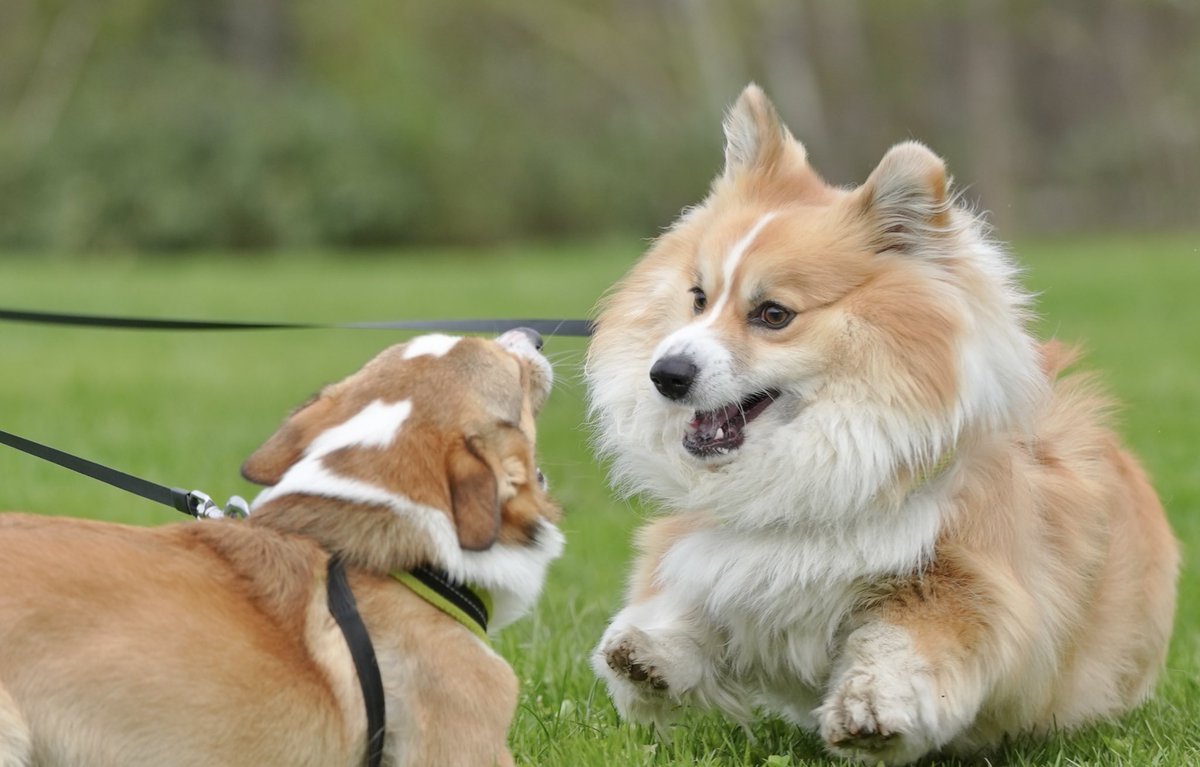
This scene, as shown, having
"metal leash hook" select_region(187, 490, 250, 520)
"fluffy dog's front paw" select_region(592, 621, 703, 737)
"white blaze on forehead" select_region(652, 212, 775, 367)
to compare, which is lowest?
"fluffy dog's front paw" select_region(592, 621, 703, 737)

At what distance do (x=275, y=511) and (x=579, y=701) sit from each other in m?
1.37

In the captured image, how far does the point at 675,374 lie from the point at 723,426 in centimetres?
24

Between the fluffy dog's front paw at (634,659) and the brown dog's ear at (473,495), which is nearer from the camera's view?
the brown dog's ear at (473,495)

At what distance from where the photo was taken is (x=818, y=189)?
4.25 meters

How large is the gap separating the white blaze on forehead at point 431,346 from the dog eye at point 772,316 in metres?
0.80

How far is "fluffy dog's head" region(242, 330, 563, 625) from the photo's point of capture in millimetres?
3211

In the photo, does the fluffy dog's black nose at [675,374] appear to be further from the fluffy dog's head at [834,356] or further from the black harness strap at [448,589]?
the black harness strap at [448,589]

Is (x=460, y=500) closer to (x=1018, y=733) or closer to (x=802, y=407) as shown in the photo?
(x=802, y=407)

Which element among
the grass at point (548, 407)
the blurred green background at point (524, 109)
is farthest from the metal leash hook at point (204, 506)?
the blurred green background at point (524, 109)

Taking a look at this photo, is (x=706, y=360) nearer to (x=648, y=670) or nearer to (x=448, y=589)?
(x=648, y=670)

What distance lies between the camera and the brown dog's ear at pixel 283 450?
337 cm

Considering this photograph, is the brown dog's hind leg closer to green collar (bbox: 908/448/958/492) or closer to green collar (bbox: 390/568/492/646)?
green collar (bbox: 390/568/492/646)

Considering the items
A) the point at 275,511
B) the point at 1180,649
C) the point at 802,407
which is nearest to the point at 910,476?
the point at 802,407

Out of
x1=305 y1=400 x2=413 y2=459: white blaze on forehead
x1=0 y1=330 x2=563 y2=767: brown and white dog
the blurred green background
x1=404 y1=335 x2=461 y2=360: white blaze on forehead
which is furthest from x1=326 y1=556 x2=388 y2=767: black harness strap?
the blurred green background
